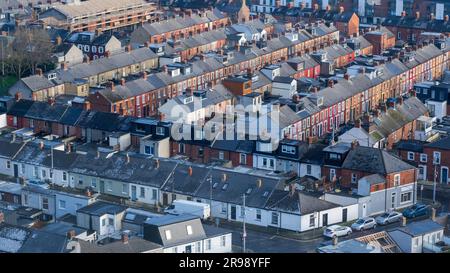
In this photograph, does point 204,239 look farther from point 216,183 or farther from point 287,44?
point 287,44

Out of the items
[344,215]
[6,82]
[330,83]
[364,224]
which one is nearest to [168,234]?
[364,224]

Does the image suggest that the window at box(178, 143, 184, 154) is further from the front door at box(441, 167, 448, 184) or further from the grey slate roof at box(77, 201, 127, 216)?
the front door at box(441, 167, 448, 184)

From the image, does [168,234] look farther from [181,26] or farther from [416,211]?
[181,26]

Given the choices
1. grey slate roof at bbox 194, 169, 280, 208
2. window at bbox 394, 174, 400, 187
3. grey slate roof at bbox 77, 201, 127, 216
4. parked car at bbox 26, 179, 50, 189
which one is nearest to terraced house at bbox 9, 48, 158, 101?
parked car at bbox 26, 179, 50, 189

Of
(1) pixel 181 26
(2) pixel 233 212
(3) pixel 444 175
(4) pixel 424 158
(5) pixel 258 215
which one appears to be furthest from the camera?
(1) pixel 181 26

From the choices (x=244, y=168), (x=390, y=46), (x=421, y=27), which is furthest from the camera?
(x=421, y=27)

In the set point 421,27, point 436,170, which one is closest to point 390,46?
point 421,27
